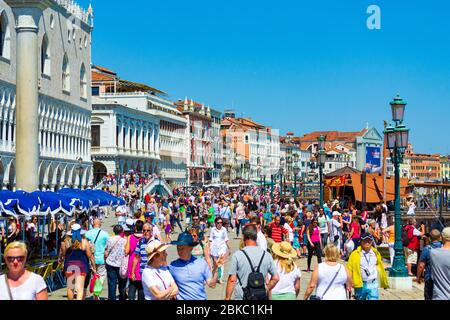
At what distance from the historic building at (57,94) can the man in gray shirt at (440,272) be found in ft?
116

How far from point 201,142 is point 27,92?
76.3m

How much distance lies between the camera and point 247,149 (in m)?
121

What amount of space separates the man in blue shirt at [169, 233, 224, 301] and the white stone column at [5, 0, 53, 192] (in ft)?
49.2

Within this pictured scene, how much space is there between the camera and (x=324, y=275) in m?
6.94

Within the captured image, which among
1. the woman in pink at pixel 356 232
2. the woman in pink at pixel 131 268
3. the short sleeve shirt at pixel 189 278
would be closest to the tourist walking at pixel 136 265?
the woman in pink at pixel 131 268

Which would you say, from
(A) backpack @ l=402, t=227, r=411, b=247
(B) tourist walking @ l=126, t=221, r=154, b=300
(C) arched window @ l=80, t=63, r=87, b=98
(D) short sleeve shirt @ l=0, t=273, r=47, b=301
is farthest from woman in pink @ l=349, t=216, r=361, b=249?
(C) arched window @ l=80, t=63, r=87, b=98

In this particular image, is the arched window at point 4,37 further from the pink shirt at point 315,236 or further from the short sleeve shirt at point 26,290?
the short sleeve shirt at point 26,290

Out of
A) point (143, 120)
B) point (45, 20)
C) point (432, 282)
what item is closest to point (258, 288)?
point (432, 282)

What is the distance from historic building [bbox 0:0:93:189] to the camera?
137ft

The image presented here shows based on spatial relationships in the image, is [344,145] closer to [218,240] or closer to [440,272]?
[218,240]

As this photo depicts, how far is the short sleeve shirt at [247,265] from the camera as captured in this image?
6.77 meters

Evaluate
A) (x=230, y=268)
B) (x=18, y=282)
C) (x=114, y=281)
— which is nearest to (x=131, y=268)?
(x=114, y=281)
